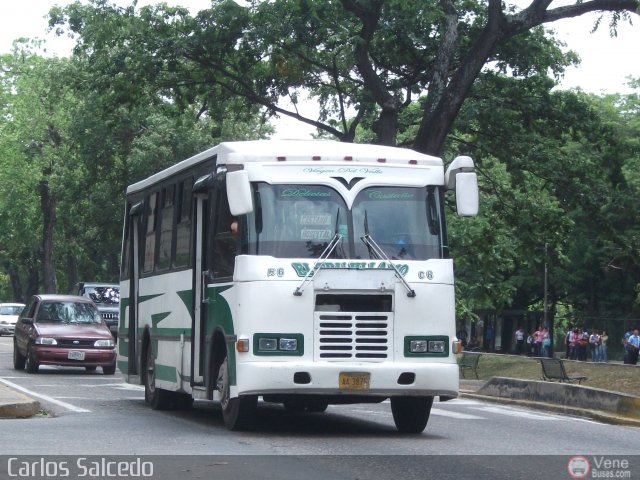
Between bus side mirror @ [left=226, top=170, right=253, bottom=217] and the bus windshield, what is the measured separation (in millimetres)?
468

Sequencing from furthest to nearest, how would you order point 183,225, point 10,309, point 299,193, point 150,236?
point 10,309 → point 150,236 → point 183,225 → point 299,193

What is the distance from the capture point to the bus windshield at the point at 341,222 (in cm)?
1502

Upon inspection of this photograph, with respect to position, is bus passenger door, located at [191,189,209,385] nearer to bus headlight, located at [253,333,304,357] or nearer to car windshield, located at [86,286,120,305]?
A: bus headlight, located at [253,333,304,357]

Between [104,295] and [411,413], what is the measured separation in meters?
34.2

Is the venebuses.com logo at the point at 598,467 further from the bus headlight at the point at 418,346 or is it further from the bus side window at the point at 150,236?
the bus side window at the point at 150,236

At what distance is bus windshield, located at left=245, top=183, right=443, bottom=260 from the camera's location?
1502cm

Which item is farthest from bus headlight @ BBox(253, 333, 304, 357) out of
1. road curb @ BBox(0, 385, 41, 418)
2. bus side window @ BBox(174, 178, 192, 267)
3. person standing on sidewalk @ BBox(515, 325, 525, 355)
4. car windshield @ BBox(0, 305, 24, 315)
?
car windshield @ BBox(0, 305, 24, 315)

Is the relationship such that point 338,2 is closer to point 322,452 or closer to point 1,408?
point 1,408

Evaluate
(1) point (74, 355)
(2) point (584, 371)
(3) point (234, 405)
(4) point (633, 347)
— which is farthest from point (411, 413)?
(4) point (633, 347)

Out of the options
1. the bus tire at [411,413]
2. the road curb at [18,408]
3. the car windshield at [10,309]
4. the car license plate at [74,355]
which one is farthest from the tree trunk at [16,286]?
the bus tire at [411,413]

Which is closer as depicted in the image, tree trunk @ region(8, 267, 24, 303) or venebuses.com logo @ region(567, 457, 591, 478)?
venebuses.com logo @ region(567, 457, 591, 478)

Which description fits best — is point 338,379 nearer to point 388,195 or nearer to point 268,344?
point 268,344

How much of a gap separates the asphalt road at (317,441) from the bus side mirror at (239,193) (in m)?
2.43

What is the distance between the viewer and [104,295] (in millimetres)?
49250
